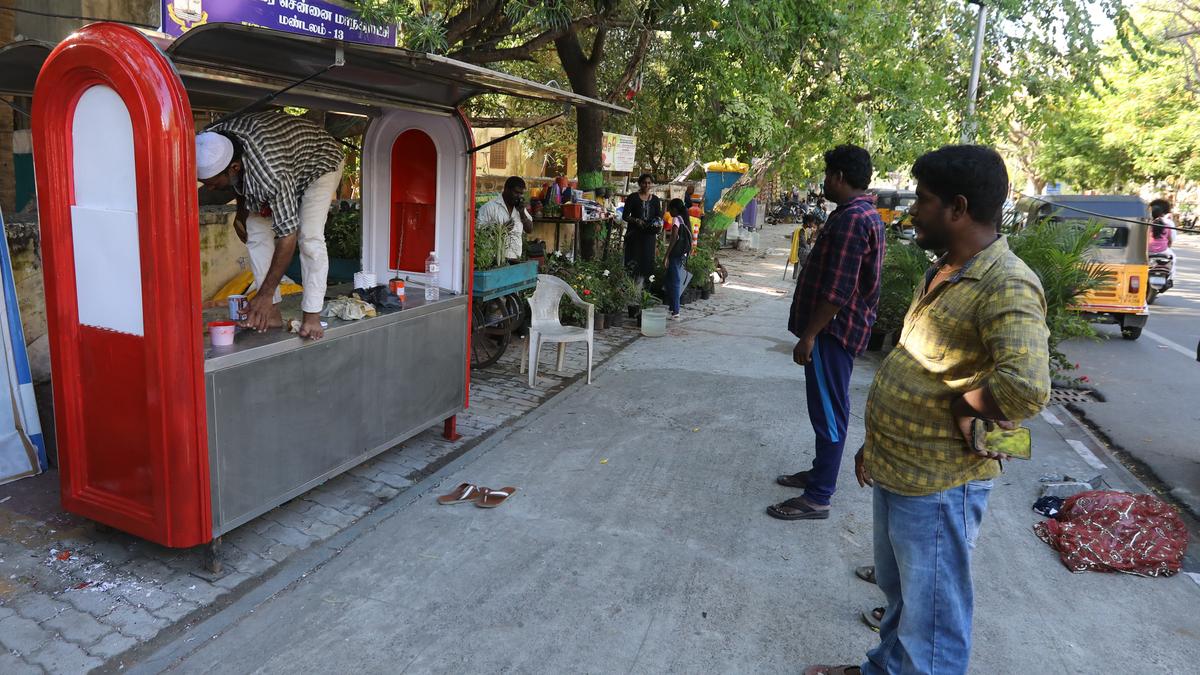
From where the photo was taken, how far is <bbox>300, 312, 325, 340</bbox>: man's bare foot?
396 centimetres

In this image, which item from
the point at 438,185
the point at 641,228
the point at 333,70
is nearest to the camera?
the point at 333,70

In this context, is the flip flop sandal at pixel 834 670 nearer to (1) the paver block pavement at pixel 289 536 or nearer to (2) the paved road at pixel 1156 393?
(1) the paver block pavement at pixel 289 536

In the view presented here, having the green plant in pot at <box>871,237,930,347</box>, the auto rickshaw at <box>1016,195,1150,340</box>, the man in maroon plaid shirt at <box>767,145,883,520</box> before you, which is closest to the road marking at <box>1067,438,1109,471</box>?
the green plant in pot at <box>871,237,930,347</box>

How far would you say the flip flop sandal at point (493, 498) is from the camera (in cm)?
449

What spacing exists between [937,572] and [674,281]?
337 inches

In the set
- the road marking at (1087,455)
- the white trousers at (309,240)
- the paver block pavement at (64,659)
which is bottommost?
the paver block pavement at (64,659)

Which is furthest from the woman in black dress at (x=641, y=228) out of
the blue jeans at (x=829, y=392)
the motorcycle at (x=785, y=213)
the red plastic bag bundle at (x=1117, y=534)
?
the motorcycle at (x=785, y=213)

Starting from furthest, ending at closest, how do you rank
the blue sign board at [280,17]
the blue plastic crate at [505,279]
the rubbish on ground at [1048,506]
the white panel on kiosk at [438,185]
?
the blue plastic crate at [505,279] < the blue sign board at [280,17] < the white panel on kiosk at [438,185] < the rubbish on ground at [1048,506]

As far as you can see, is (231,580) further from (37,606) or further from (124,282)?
(124,282)

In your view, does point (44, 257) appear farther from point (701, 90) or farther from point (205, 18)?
point (701, 90)

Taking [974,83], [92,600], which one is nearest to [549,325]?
[92,600]

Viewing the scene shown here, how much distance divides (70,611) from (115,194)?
5.77ft

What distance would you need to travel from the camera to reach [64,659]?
2.97m

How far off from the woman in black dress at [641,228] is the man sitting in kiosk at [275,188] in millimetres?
6511
